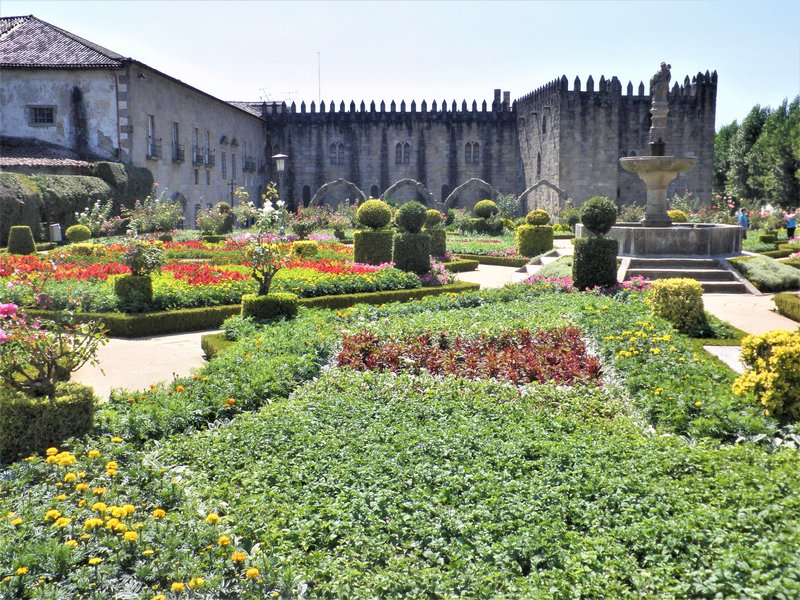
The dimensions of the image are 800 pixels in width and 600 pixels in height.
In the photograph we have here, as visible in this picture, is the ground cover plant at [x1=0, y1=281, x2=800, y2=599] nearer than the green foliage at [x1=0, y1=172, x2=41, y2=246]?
Yes

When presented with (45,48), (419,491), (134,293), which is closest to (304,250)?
(134,293)

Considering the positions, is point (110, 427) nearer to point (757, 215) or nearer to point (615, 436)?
point (615, 436)

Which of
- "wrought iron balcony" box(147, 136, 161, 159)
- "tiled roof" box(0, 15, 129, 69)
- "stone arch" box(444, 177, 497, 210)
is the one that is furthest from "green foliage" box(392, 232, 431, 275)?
"stone arch" box(444, 177, 497, 210)

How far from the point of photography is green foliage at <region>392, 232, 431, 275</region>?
1456 cm

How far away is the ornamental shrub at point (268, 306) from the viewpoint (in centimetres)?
950

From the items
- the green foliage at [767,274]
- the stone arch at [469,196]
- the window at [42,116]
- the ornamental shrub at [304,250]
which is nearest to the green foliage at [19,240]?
the ornamental shrub at [304,250]

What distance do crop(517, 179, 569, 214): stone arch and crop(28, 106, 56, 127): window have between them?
18.4 meters

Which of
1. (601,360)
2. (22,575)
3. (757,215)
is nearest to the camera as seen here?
(22,575)

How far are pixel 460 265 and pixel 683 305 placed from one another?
9.74 meters

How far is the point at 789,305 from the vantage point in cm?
1066

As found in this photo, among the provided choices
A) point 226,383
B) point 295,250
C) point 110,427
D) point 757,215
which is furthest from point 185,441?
point 757,215

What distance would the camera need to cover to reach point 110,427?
5391 mm

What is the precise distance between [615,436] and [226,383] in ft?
10.3

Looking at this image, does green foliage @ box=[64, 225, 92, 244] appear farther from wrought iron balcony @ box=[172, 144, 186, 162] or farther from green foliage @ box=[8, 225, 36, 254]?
wrought iron balcony @ box=[172, 144, 186, 162]
